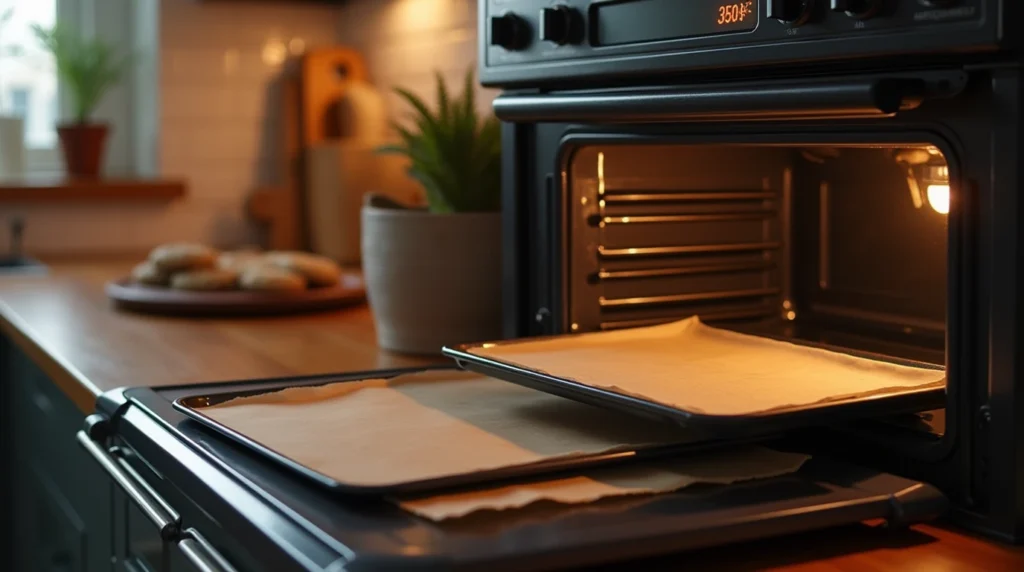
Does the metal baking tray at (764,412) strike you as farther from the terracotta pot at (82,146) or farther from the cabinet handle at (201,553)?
the terracotta pot at (82,146)

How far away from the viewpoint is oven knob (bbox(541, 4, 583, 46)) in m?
1.05

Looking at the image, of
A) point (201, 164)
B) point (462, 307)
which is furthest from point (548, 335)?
point (201, 164)

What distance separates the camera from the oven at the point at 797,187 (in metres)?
0.75

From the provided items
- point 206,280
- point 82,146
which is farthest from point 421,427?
point 82,146

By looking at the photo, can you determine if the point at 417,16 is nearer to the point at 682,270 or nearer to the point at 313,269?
the point at 313,269

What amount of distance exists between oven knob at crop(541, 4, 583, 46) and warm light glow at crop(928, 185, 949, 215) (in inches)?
12.0

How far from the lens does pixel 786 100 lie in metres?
0.83

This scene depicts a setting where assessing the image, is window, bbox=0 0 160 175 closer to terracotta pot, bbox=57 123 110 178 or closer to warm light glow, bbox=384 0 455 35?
terracotta pot, bbox=57 123 110 178

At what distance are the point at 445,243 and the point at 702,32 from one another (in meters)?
0.59

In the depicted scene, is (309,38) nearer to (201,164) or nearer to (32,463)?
(201,164)

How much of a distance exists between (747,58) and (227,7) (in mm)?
2139

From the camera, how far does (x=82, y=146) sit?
9.29 feet

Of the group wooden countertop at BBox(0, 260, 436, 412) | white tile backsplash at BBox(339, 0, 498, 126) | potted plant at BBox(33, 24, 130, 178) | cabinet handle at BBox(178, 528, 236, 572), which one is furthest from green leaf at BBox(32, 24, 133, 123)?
cabinet handle at BBox(178, 528, 236, 572)

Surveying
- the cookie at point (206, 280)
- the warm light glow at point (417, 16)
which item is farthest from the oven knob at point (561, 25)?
the warm light glow at point (417, 16)
